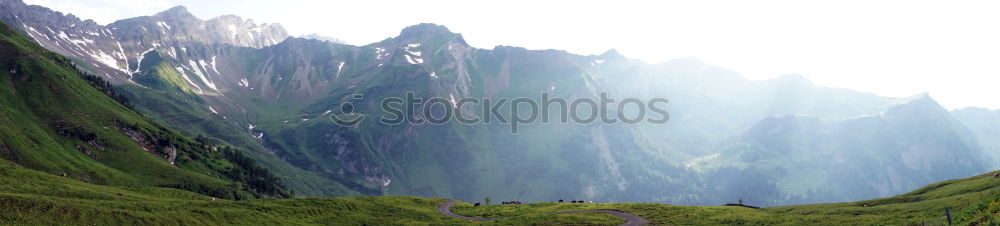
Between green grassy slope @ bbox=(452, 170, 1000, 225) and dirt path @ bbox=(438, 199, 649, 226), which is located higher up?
green grassy slope @ bbox=(452, 170, 1000, 225)

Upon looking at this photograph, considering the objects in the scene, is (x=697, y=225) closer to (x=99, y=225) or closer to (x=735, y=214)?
(x=735, y=214)

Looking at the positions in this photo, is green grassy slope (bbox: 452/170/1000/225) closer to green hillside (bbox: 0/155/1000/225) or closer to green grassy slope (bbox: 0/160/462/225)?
green hillside (bbox: 0/155/1000/225)

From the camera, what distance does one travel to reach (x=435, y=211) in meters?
108

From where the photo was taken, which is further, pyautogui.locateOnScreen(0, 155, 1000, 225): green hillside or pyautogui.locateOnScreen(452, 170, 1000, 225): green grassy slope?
pyautogui.locateOnScreen(0, 155, 1000, 225): green hillside

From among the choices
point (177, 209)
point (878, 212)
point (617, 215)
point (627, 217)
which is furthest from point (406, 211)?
point (878, 212)

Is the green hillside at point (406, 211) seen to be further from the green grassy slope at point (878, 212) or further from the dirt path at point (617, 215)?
the dirt path at point (617, 215)

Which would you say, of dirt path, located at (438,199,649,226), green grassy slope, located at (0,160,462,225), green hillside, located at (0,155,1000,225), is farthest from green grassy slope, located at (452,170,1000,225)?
green grassy slope, located at (0,160,462,225)

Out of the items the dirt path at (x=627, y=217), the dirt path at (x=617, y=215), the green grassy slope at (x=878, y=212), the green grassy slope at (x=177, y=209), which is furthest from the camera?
the dirt path at (x=617, y=215)

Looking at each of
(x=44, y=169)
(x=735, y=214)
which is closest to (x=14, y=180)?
(x=44, y=169)

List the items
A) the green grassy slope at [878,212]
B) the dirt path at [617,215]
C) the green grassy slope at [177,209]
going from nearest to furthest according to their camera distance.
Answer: the green grassy slope at [878,212], the green grassy slope at [177,209], the dirt path at [617,215]

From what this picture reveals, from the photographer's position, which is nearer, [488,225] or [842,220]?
[842,220]

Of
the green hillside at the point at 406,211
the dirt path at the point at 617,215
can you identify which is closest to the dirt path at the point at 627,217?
the dirt path at the point at 617,215

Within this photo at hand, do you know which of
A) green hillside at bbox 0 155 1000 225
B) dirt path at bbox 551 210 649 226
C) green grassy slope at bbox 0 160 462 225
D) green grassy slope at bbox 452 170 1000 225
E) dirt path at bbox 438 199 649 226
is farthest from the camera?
dirt path at bbox 438 199 649 226

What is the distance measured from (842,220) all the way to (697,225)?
18.6 metres
